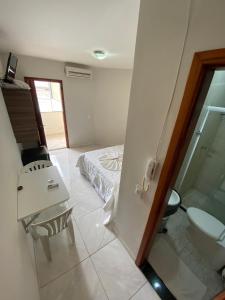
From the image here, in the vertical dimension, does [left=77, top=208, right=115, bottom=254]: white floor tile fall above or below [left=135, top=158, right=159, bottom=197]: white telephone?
below

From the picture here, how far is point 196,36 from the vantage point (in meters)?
0.66

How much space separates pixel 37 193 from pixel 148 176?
1.27m

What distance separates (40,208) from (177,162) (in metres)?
1.35

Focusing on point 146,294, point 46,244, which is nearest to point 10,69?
point 46,244

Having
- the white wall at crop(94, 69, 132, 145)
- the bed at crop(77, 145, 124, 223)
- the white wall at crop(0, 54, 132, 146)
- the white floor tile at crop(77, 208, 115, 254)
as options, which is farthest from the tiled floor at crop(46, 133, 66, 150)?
the white floor tile at crop(77, 208, 115, 254)

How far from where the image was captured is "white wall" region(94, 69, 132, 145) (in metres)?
4.18

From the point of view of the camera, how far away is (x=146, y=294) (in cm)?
135

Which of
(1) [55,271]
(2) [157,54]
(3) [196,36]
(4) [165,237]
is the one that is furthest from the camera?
(4) [165,237]

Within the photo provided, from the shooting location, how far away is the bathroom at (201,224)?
1.47 m

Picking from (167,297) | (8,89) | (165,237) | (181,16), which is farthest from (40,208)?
(8,89)

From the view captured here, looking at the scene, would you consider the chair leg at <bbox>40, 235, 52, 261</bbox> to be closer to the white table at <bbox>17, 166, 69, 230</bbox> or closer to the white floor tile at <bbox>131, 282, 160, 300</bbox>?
the white table at <bbox>17, 166, 69, 230</bbox>

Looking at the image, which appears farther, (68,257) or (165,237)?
(165,237)

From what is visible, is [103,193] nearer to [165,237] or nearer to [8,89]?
[165,237]

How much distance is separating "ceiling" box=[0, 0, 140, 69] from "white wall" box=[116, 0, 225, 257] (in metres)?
0.70
